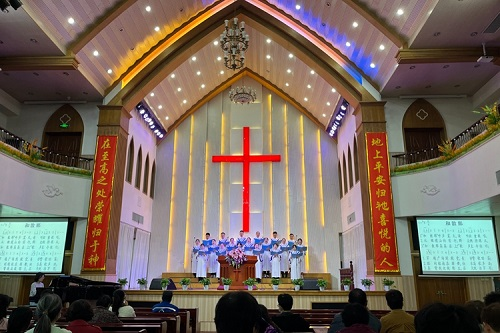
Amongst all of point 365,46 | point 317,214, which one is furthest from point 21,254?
point 365,46

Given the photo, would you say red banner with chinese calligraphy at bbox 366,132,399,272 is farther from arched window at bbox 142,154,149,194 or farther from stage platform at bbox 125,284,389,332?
arched window at bbox 142,154,149,194

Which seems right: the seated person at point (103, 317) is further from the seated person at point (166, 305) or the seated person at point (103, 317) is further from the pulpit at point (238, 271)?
the pulpit at point (238, 271)

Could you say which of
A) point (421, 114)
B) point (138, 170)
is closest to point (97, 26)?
point (138, 170)

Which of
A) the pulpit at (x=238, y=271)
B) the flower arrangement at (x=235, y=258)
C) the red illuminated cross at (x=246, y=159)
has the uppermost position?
the red illuminated cross at (x=246, y=159)

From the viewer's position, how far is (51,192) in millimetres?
10359

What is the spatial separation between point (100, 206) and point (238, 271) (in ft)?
15.3

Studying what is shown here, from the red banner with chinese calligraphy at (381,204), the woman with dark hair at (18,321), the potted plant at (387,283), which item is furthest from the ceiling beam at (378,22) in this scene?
the woman with dark hair at (18,321)

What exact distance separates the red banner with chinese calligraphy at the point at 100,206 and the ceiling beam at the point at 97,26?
2.75m

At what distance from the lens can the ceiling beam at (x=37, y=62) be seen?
984 cm

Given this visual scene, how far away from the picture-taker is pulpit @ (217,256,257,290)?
40.1ft

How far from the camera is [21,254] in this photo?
34.2 feet

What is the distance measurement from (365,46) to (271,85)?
5775 mm

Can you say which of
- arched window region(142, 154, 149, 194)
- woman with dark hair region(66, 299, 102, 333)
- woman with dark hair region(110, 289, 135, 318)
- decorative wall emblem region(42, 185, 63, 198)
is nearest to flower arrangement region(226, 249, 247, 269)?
arched window region(142, 154, 149, 194)

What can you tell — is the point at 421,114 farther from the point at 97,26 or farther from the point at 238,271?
the point at 97,26
